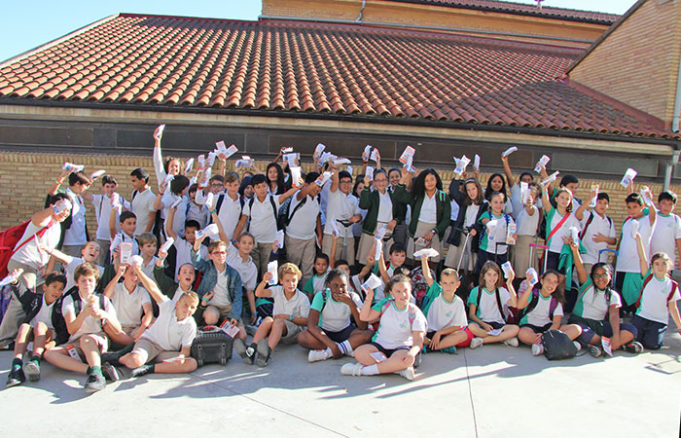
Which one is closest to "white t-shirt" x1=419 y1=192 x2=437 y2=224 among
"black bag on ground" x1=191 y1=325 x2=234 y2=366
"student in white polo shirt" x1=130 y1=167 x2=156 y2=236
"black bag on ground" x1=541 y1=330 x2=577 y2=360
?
"black bag on ground" x1=541 y1=330 x2=577 y2=360

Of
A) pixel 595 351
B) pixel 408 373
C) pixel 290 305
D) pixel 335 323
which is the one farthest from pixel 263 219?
pixel 595 351

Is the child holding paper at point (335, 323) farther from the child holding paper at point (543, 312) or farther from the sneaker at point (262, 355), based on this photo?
the child holding paper at point (543, 312)

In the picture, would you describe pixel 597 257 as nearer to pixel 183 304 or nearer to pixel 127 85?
pixel 183 304

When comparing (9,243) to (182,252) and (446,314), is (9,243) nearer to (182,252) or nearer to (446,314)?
(182,252)

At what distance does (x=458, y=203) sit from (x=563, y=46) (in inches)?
571

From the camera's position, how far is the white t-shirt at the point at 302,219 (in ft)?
19.6

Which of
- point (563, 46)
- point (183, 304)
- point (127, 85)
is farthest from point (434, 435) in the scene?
point (563, 46)

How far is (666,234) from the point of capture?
6.08 m

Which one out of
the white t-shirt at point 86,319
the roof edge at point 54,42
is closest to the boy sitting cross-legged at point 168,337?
the white t-shirt at point 86,319

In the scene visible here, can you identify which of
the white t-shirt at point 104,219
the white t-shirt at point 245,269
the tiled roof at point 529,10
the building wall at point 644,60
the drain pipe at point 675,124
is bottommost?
the white t-shirt at point 245,269

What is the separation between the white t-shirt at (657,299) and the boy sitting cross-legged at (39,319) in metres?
6.20

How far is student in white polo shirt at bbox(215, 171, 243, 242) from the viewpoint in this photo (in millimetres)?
5902

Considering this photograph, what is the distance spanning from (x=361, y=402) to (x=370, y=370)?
51 centimetres

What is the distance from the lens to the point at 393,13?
17.5 meters
